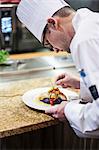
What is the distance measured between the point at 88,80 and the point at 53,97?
0.32 metres

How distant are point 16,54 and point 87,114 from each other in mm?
1163

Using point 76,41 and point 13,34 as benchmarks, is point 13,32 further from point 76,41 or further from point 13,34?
point 76,41

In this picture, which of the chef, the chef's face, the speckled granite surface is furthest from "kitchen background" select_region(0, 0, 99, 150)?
the chef's face

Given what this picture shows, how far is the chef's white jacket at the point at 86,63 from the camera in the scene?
921 millimetres

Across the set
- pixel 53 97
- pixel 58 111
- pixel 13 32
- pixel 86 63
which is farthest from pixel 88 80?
pixel 13 32

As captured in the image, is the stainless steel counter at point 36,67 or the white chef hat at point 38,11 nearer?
the white chef hat at point 38,11

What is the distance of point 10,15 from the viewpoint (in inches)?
76.5

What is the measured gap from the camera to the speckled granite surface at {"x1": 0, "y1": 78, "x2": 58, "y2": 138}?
1069 mm

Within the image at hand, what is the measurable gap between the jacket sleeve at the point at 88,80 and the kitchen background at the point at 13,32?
3.49 feet

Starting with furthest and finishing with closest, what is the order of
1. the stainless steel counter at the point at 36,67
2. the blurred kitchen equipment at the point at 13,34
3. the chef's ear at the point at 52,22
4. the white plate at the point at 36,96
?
the blurred kitchen equipment at the point at 13,34 < the stainless steel counter at the point at 36,67 < the white plate at the point at 36,96 < the chef's ear at the point at 52,22

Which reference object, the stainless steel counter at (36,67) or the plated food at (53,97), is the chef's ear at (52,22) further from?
the stainless steel counter at (36,67)

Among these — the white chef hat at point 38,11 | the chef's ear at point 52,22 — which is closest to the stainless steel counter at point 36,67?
the white chef hat at point 38,11

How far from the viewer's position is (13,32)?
6.57ft

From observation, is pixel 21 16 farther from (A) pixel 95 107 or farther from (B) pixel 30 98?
(A) pixel 95 107
